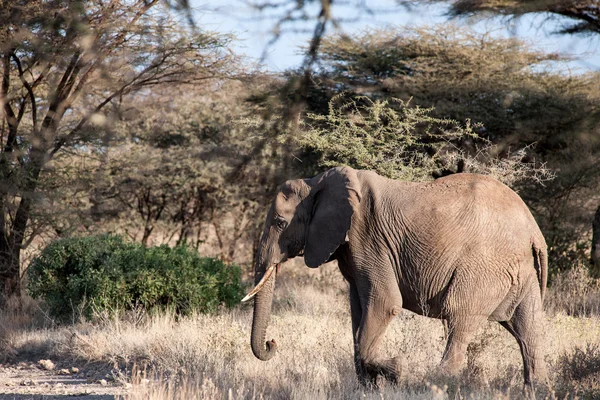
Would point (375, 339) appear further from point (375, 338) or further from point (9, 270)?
point (9, 270)

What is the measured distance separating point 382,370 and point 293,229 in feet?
4.79

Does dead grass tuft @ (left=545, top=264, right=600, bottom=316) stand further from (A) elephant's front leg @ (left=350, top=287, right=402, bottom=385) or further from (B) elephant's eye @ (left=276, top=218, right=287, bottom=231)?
(B) elephant's eye @ (left=276, top=218, right=287, bottom=231)

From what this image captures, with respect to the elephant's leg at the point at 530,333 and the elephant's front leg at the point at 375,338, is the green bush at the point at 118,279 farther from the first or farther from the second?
the elephant's leg at the point at 530,333

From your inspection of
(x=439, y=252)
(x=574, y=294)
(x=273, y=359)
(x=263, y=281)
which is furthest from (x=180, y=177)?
(x=439, y=252)

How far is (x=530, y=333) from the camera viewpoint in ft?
21.5

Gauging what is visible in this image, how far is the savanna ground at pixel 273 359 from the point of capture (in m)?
6.07

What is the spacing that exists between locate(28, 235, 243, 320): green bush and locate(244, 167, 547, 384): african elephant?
440 centimetres

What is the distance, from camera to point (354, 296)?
22.3 ft

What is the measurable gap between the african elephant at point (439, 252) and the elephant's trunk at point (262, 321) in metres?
0.01

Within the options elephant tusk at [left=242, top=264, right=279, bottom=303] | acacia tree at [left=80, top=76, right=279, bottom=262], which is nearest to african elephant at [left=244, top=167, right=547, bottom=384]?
elephant tusk at [left=242, top=264, right=279, bottom=303]

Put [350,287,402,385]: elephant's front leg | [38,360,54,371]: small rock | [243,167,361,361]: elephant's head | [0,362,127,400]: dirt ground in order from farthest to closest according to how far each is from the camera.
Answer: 1. [38,360,54,371]: small rock
2. [0,362,127,400]: dirt ground
3. [243,167,361,361]: elephant's head
4. [350,287,402,385]: elephant's front leg

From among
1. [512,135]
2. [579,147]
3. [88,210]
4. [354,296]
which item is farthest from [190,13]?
[88,210]

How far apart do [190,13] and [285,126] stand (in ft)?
1.69

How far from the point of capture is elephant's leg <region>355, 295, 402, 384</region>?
6176 millimetres
